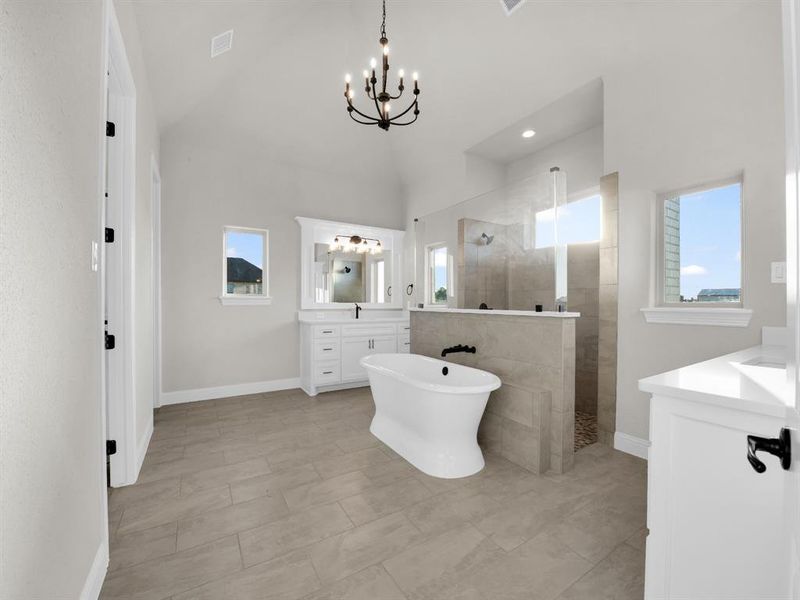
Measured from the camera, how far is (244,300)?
4.20 m

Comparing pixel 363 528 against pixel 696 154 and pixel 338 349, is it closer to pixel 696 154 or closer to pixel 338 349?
pixel 338 349

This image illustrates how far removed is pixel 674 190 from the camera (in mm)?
2453

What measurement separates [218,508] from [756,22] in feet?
13.5

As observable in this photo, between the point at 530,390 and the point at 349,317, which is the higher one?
the point at 349,317

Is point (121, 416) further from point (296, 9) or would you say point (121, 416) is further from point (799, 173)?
point (296, 9)

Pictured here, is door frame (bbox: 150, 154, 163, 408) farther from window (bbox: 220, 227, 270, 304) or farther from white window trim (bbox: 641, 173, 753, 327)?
white window trim (bbox: 641, 173, 753, 327)

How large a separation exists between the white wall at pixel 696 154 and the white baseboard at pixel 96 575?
10.2 ft

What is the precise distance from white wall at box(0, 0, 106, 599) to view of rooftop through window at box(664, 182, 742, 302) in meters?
3.29

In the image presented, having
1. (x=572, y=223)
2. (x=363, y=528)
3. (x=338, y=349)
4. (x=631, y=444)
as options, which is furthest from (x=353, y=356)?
(x=631, y=444)

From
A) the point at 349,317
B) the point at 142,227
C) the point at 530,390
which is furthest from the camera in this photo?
the point at 349,317

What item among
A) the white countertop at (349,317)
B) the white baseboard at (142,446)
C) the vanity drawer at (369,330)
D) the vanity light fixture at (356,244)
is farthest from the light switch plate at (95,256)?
the vanity light fixture at (356,244)

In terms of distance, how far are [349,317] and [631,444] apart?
3.49m

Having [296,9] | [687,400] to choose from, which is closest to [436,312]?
[687,400]

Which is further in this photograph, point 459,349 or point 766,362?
point 459,349
